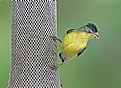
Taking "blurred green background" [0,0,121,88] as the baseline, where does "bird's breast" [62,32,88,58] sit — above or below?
above

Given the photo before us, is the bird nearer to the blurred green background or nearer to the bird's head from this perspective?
the bird's head

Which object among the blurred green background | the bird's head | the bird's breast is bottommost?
the blurred green background

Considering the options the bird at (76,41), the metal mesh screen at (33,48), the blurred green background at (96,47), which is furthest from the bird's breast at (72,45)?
the blurred green background at (96,47)

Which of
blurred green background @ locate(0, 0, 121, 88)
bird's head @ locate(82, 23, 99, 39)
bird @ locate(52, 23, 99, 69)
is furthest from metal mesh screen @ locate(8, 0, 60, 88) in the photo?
blurred green background @ locate(0, 0, 121, 88)

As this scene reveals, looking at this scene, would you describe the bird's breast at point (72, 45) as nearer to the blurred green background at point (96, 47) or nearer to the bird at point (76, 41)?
the bird at point (76, 41)

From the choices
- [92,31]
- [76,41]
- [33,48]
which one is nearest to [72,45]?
[76,41]

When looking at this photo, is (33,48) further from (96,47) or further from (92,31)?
(96,47)
